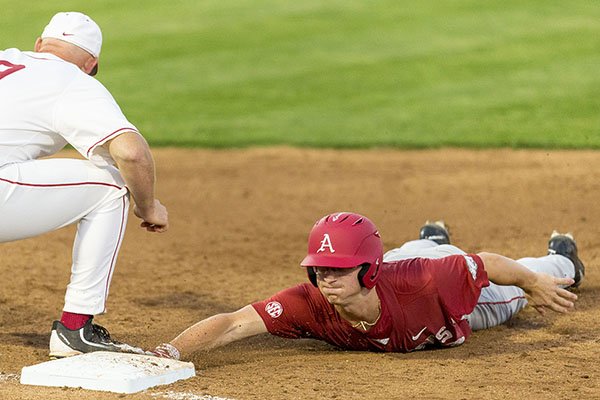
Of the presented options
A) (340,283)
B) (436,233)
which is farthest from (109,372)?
(436,233)

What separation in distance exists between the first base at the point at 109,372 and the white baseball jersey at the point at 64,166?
354 millimetres

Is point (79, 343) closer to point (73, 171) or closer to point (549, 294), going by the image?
point (73, 171)

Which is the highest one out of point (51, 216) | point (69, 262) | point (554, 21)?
point (554, 21)

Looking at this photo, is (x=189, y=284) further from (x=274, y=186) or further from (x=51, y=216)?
(x=274, y=186)

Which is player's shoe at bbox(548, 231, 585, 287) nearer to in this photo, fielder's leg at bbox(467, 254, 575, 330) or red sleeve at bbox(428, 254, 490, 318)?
fielder's leg at bbox(467, 254, 575, 330)

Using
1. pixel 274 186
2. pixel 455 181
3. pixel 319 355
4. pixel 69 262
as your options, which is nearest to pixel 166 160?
pixel 274 186

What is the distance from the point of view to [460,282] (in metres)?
4.87

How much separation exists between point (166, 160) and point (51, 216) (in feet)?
20.7

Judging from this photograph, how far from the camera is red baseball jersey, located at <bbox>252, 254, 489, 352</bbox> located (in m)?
4.86

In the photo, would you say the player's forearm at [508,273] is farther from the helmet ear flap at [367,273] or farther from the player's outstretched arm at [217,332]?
the player's outstretched arm at [217,332]

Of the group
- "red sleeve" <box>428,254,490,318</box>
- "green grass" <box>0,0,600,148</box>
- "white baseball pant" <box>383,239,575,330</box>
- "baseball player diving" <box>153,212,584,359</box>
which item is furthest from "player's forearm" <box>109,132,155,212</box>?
"green grass" <box>0,0,600,148</box>

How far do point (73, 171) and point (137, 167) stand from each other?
0.35 meters

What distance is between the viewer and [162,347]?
483 cm

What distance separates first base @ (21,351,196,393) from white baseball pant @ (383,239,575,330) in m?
1.67
